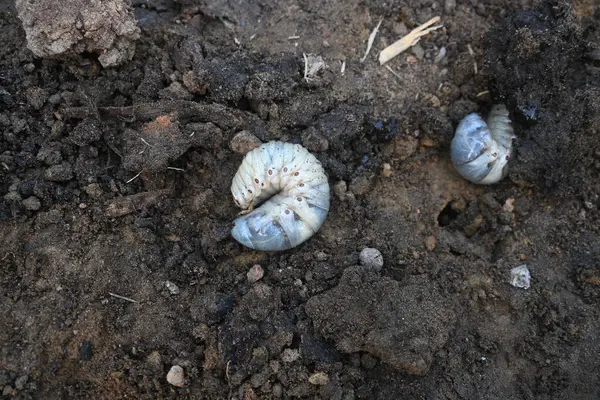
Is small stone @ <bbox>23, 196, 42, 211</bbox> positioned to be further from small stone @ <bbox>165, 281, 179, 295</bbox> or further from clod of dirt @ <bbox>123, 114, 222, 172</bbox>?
small stone @ <bbox>165, 281, 179, 295</bbox>

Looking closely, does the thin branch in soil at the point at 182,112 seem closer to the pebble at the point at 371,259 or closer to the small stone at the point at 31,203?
the small stone at the point at 31,203

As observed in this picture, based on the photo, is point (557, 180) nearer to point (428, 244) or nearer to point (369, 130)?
point (428, 244)

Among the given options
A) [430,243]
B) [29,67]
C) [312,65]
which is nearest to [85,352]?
[29,67]

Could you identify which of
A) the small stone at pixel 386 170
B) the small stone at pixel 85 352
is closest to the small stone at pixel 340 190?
the small stone at pixel 386 170

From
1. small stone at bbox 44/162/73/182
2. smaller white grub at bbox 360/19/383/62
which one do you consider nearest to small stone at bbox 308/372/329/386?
small stone at bbox 44/162/73/182

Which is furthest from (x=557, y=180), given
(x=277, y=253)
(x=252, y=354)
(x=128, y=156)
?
(x=128, y=156)

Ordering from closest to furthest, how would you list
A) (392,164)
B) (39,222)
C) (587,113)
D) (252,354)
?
(252,354), (39,222), (587,113), (392,164)
